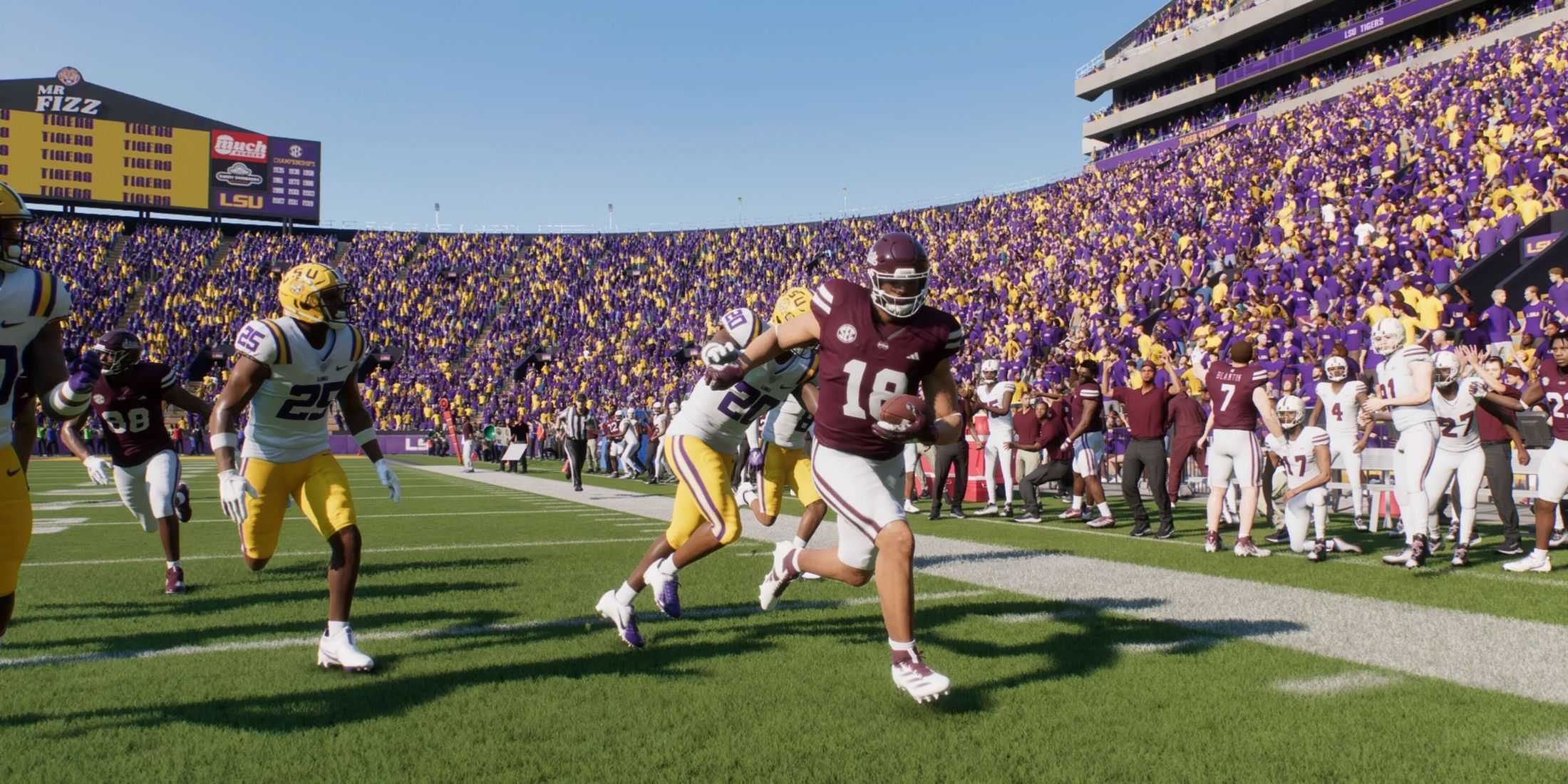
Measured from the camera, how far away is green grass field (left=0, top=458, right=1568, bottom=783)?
11.1 ft

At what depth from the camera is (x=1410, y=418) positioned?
7973 mm

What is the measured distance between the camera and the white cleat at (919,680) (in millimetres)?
3898

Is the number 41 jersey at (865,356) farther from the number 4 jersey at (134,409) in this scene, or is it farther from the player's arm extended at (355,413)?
the number 4 jersey at (134,409)

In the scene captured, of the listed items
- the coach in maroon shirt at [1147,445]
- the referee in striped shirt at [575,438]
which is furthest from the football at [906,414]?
the referee in striped shirt at [575,438]

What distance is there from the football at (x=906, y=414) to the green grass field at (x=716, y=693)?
43.3 inches

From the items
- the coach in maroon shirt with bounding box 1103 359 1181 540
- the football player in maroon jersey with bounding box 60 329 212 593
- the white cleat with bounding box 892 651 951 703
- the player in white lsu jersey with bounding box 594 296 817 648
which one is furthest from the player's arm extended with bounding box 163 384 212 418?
the coach in maroon shirt with bounding box 1103 359 1181 540

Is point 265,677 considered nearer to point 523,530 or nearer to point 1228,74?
point 523,530

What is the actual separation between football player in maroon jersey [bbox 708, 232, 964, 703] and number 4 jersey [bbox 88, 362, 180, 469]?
202 inches

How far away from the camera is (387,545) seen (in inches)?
389

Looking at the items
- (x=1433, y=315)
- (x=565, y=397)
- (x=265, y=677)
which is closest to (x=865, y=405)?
(x=265, y=677)

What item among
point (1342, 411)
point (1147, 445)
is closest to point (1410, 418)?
point (1342, 411)

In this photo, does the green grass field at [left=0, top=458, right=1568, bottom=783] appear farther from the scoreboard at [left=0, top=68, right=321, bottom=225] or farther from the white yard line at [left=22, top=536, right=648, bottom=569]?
the scoreboard at [left=0, top=68, right=321, bottom=225]

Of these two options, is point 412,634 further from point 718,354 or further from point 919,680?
point 919,680

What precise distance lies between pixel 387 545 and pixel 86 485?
14.0 m
